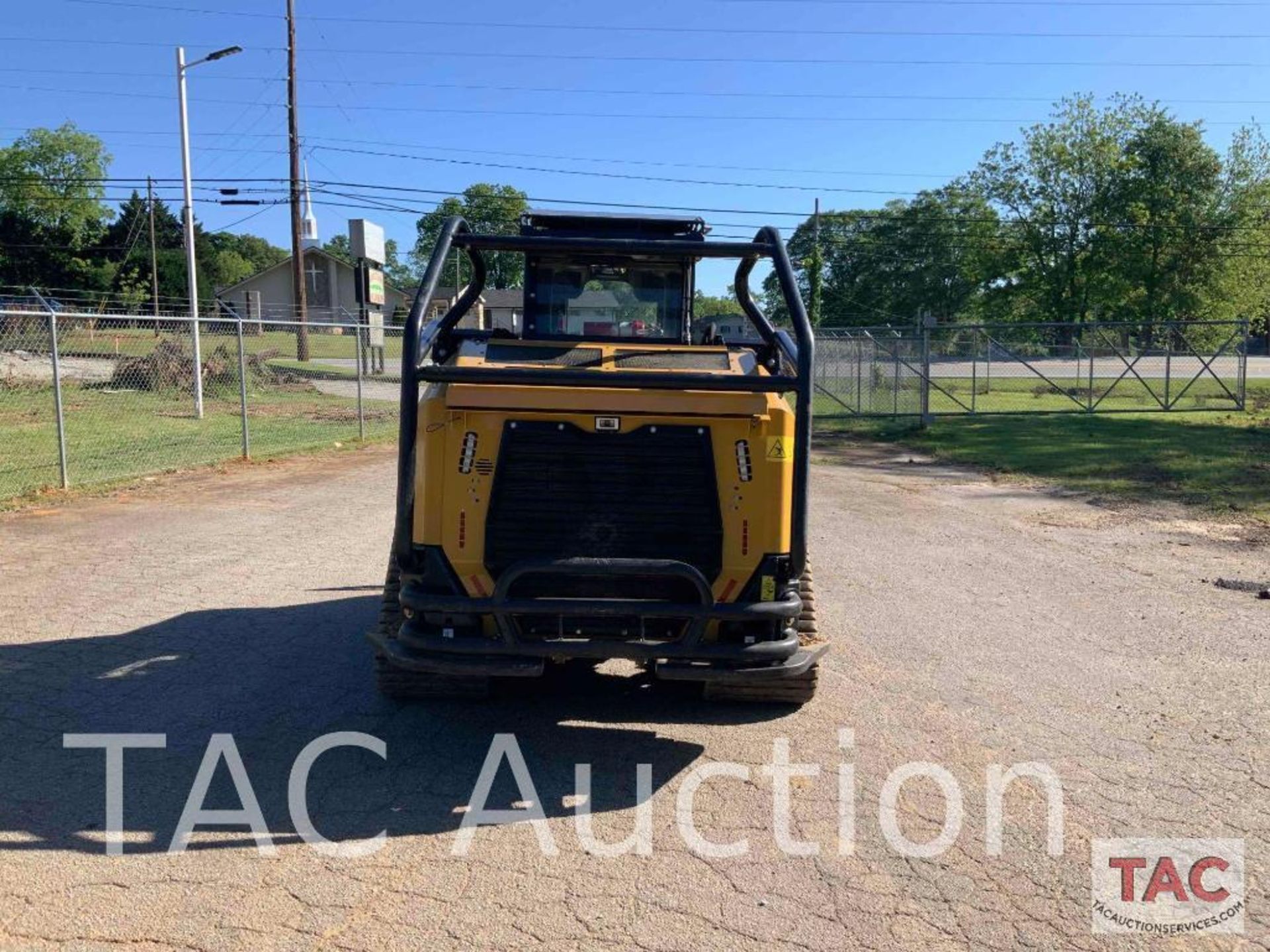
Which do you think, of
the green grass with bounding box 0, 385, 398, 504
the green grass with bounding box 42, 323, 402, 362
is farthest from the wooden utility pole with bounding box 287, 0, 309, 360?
the green grass with bounding box 0, 385, 398, 504

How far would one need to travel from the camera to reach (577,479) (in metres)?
4.29

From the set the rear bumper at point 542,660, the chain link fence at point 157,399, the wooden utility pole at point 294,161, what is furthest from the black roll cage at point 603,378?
the wooden utility pole at point 294,161

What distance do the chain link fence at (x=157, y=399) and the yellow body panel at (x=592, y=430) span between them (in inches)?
269

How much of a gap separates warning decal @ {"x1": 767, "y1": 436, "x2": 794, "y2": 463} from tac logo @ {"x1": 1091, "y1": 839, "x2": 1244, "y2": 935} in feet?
6.31

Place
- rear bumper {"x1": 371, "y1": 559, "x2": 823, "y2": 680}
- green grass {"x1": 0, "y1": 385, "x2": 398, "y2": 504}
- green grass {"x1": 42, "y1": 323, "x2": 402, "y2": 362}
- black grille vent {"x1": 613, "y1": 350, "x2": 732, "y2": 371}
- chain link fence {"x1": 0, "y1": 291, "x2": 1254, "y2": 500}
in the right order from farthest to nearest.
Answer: green grass {"x1": 42, "y1": 323, "x2": 402, "y2": 362}
chain link fence {"x1": 0, "y1": 291, "x2": 1254, "y2": 500}
green grass {"x1": 0, "y1": 385, "x2": 398, "y2": 504}
black grille vent {"x1": 613, "y1": 350, "x2": 732, "y2": 371}
rear bumper {"x1": 371, "y1": 559, "x2": 823, "y2": 680}

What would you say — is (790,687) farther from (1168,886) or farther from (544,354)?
(544,354)

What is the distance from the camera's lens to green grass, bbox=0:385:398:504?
1328cm

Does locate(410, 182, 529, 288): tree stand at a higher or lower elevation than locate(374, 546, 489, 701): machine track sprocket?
higher

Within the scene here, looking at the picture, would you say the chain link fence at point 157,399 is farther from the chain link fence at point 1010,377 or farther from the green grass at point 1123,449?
the chain link fence at point 1010,377

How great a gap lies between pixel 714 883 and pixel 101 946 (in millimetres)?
1926

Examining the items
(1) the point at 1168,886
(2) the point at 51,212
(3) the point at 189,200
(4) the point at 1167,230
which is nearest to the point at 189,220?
(3) the point at 189,200

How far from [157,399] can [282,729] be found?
64.4 ft

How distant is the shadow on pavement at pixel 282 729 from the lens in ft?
12.7

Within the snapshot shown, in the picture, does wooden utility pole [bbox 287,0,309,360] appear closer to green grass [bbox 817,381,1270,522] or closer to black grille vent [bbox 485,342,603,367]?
green grass [bbox 817,381,1270,522]
